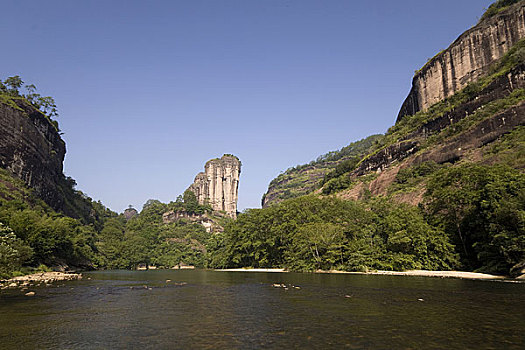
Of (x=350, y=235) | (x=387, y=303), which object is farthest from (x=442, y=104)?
(x=387, y=303)

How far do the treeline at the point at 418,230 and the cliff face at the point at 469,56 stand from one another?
57.5 metres

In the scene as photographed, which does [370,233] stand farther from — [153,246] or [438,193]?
[153,246]

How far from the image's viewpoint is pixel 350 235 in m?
61.4

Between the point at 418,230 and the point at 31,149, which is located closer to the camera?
the point at 418,230

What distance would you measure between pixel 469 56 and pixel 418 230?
253 feet

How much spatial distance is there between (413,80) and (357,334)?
130 meters

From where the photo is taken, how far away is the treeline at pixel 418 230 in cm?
3794

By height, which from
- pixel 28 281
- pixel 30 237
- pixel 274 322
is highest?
pixel 30 237

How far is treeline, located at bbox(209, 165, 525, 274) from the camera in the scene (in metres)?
37.9

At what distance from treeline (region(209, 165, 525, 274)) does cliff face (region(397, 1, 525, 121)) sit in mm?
57549

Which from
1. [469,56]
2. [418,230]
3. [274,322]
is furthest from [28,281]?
[469,56]

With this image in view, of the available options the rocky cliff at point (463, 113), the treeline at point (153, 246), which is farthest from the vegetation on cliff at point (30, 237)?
the rocky cliff at point (463, 113)

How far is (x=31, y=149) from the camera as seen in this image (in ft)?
359

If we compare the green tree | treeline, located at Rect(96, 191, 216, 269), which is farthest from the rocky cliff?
the green tree
